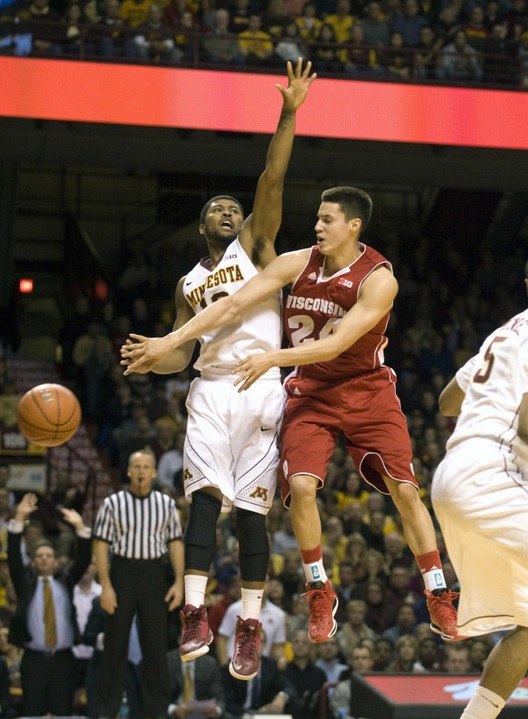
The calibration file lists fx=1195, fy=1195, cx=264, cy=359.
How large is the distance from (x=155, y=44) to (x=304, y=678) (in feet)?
23.5

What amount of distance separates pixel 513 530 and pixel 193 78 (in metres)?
8.98

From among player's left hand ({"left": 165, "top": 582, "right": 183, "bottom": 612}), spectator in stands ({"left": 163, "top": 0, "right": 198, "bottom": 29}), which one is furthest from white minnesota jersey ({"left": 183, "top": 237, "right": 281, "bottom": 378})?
spectator in stands ({"left": 163, "top": 0, "right": 198, "bottom": 29})

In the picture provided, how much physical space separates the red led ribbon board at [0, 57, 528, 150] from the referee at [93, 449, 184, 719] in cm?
487

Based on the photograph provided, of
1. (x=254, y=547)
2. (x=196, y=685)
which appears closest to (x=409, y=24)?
(x=196, y=685)

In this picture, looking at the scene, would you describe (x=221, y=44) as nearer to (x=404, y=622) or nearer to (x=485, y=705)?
(x=404, y=622)

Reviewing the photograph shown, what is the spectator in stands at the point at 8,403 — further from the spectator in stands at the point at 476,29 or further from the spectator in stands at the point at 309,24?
the spectator in stands at the point at 476,29

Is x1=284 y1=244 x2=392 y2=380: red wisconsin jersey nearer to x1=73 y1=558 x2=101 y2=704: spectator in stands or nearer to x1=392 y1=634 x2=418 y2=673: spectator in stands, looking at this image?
x1=73 y1=558 x2=101 y2=704: spectator in stands

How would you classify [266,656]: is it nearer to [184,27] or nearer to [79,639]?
[79,639]

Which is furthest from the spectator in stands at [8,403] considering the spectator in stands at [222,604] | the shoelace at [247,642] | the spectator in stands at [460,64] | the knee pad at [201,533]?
the shoelace at [247,642]

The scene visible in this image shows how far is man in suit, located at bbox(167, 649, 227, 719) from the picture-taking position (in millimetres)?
9742

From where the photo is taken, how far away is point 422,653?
1052 centimetres

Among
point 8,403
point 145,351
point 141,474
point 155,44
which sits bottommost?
point 141,474

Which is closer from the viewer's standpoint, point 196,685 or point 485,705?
point 485,705

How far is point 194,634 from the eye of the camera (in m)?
5.67
